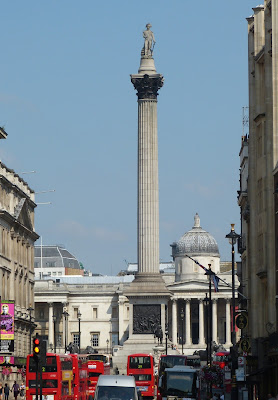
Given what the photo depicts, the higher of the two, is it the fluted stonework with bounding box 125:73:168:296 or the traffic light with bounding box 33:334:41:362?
the fluted stonework with bounding box 125:73:168:296

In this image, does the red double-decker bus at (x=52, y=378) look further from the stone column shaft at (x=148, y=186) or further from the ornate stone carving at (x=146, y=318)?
the ornate stone carving at (x=146, y=318)

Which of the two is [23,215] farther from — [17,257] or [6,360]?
[6,360]

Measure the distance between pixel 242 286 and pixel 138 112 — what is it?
5428cm

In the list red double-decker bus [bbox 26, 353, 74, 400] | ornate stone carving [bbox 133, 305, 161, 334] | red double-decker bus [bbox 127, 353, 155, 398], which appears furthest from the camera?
ornate stone carving [bbox 133, 305, 161, 334]

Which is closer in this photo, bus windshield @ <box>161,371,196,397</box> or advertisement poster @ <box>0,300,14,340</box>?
bus windshield @ <box>161,371,196,397</box>

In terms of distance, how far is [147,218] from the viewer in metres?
163

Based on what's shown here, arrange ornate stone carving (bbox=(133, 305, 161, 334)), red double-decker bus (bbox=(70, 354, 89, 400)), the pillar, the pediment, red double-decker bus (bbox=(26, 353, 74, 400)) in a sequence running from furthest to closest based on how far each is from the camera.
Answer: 1. ornate stone carving (bbox=(133, 305, 161, 334))
2. the pillar
3. the pediment
4. red double-decker bus (bbox=(70, 354, 89, 400))
5. red double-decker bus (bbox=(26, 353, 74, 400))

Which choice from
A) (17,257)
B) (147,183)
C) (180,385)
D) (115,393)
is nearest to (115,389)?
(115,393)

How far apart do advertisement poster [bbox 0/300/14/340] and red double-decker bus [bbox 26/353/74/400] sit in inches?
1232

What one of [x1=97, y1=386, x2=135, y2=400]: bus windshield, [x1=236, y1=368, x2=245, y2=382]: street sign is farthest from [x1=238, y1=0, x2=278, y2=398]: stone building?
[x1=97, y1=386, x2=135, y2=400]: bus windshield

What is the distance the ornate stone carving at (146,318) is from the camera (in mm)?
169125

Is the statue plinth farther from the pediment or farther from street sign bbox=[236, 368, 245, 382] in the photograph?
street sign bbox=[236, 368, 245, 382]

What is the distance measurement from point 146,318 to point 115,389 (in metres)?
111

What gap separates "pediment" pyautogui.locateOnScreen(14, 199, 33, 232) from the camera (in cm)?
13118
